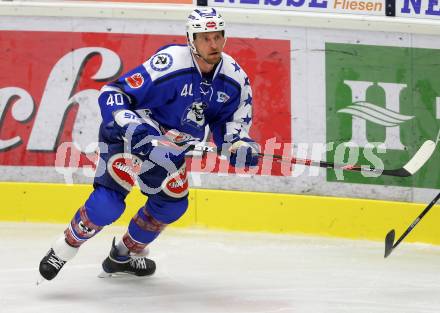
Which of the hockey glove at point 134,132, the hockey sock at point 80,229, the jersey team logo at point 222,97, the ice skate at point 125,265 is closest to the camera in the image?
the hockey glove at point 134,132

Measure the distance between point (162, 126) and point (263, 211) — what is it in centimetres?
149

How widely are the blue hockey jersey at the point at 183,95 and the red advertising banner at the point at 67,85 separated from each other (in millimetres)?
1318

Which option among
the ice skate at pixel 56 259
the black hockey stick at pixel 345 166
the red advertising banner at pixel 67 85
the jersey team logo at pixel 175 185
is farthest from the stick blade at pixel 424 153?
the ice skate at pixel 56 259

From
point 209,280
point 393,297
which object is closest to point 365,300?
point 393,297

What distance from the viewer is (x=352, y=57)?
5.67 meters

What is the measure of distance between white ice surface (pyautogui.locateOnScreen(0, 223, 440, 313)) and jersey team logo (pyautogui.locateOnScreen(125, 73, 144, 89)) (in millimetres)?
963

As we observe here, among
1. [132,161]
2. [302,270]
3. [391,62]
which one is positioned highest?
[391,62]

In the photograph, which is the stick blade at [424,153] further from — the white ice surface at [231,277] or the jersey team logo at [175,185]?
the jersey team logo at [175,185]

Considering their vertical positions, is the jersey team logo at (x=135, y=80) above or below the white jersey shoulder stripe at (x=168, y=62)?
below

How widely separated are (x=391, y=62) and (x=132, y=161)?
6.70 feet

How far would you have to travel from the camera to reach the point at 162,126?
4.39 metres

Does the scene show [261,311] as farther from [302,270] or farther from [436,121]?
[436,121]

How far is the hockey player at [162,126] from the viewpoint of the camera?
4168 millimetres

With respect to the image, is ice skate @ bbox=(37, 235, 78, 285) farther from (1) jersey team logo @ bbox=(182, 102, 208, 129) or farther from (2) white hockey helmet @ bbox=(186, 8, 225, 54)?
(2) white hockey helmet @ bbox=(186, 8, 225, 54)
